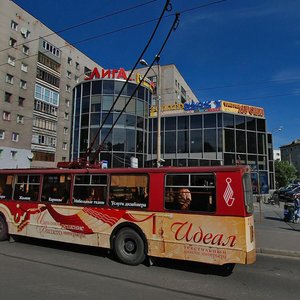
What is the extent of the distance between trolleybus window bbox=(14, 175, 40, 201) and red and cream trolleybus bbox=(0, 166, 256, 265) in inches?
1.2

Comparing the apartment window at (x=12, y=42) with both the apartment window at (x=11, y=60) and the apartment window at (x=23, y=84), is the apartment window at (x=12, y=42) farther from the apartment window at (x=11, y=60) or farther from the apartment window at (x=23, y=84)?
the apartment window at (x=23, y=84)

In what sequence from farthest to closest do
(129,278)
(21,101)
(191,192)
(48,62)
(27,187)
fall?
(48,62) < (21,101) < (27,187) < (191,192) < (129,278)

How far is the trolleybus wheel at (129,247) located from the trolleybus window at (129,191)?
68cm

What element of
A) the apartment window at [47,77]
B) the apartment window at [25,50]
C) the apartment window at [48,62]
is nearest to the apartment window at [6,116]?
the apartment window at [47,77]

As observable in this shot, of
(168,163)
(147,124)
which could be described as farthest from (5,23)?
(168,163)

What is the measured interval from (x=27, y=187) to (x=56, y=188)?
1.31 m

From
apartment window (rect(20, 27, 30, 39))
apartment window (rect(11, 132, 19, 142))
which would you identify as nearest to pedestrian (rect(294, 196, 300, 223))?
apartment window (rect(11, 132, 19, 142))

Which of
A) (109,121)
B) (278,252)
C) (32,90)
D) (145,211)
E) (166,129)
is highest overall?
(32,90)

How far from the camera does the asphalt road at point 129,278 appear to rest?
233 inches

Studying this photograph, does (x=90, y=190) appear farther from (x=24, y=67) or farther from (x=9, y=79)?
(x=24, y=67)

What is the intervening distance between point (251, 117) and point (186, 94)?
38.1 meters

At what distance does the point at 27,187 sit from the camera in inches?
426

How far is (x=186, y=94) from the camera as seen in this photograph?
246 ft

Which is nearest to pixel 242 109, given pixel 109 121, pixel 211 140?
pixel 211 140
